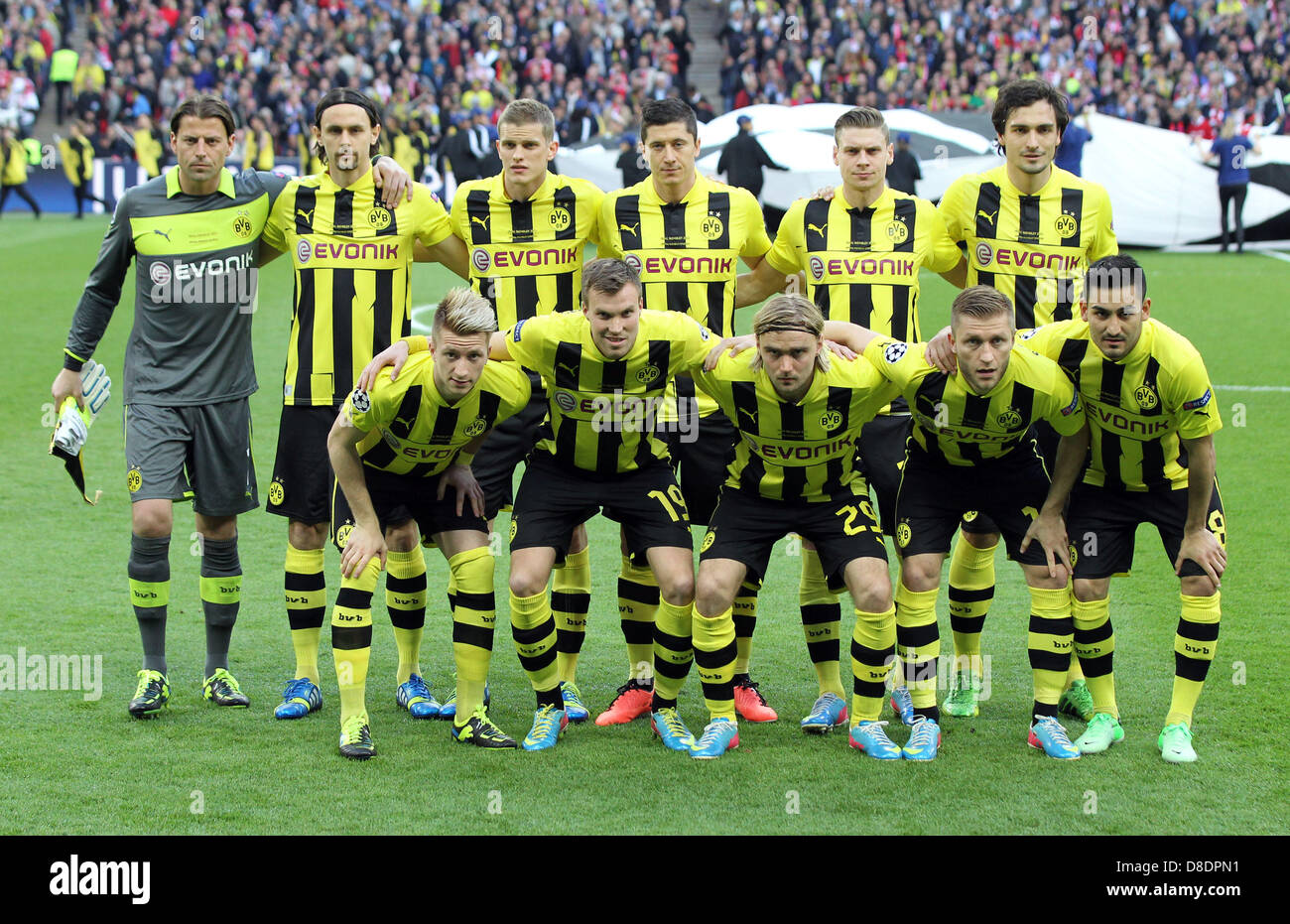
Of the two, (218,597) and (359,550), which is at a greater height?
(359,550)

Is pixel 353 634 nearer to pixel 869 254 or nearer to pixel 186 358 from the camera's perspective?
pixel 186 358

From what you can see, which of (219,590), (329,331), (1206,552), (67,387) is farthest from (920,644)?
(67,387)

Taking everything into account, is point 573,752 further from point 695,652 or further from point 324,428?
point 324,428

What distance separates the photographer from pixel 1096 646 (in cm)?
549

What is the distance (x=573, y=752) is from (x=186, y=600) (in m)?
2.88

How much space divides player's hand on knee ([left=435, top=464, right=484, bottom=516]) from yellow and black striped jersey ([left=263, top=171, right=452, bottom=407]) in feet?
2.18

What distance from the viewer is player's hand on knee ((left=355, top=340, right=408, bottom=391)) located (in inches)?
207

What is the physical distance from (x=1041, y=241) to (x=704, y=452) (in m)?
1.66

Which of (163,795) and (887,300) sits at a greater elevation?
(887,300)

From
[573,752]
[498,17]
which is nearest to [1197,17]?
[498,17]

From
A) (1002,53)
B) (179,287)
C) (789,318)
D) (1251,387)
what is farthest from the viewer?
(1002,53)

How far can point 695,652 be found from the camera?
216 inches

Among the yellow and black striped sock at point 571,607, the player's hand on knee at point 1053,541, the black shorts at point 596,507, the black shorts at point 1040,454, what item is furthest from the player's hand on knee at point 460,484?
the player's hand on knee at point 1053,541

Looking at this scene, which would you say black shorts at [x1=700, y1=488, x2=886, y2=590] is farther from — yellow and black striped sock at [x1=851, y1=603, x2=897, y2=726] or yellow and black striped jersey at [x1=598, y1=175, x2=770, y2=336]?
yellow and black striped jersey at [x1=598, y1=175, x2=770, y2=336]
